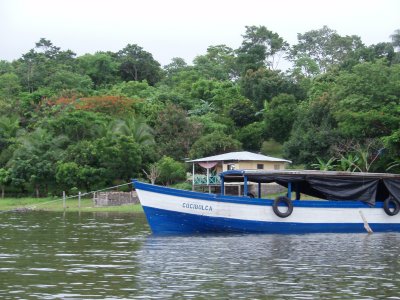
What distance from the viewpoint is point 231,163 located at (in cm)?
5428

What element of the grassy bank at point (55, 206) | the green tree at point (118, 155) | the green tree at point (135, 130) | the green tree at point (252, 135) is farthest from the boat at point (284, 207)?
the green tree at point (252, 135)

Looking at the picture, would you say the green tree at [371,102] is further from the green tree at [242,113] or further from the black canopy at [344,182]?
the black canopy at [344,182]

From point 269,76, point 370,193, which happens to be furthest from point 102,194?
point 269,76

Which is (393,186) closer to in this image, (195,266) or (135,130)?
(195,266)

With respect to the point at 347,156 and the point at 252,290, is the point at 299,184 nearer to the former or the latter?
the point at 252,290

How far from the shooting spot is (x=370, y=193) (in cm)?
3133

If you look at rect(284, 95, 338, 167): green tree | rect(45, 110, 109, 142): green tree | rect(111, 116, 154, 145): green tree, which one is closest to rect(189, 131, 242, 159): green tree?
rect(111, 116, 154, 145): green tree

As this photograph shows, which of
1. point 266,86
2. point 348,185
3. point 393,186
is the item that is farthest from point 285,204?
point 266,86

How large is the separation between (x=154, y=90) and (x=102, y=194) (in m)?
30.7

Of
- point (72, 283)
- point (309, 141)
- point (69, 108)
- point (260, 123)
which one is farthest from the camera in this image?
point (260, 123)

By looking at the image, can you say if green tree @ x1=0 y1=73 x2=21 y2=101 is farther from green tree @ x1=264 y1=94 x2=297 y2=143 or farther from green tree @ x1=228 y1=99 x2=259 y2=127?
green tree @ x1=264 y1=94 x2=297 y2=143

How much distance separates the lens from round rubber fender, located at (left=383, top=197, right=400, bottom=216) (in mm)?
31219

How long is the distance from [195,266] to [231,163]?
115 ft

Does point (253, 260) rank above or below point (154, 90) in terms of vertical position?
below
